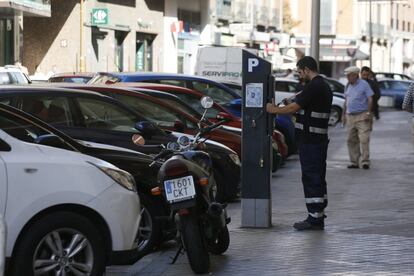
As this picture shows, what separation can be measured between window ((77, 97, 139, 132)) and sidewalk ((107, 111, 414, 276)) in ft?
5.73

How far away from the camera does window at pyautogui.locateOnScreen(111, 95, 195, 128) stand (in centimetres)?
1118

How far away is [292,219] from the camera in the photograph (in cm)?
1002

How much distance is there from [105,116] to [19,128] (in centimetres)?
229

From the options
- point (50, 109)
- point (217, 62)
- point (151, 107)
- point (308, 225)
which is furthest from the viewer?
point (217, 62)

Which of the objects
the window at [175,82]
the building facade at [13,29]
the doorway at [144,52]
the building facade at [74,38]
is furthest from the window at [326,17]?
the window at [175,82]

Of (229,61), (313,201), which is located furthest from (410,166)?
(229,61)

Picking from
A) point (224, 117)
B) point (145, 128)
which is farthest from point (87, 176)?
point (224, 117)

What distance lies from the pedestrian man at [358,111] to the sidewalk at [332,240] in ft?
4.77

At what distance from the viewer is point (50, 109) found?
31.2 ft

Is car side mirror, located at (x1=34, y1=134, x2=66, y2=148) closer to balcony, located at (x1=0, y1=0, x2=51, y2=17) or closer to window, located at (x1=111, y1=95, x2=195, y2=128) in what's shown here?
window, located at (x1=111, y1=95, x2=195, y2=128)

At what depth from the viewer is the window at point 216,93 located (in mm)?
16047

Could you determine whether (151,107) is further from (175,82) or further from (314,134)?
(175,82)

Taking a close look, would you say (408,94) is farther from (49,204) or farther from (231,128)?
(49,204)

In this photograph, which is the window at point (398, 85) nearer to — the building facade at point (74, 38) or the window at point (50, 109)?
the building facade at point (74, 38)
